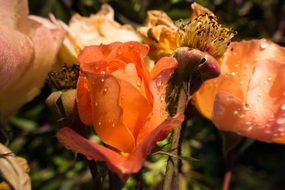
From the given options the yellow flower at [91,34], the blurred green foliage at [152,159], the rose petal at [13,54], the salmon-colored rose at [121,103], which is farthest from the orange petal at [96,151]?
the blurred green foliage at [152,159]

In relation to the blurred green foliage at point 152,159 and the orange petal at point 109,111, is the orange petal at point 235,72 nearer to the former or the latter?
the orange petal at point 109,111

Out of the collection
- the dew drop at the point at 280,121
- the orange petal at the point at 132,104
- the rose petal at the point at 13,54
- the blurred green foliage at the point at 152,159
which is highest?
the orange petal at the point at 132,104

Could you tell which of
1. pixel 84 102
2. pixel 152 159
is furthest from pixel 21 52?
pixel 152 159

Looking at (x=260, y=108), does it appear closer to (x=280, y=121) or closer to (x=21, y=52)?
(x=280, y=121)

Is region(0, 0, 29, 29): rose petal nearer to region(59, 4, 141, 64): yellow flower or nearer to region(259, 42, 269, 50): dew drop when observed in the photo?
region(59, 4, 141, 64): yellow flower

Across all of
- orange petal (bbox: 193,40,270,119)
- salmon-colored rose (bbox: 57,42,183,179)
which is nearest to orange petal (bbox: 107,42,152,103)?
salmon-colored rose (bbox: 57,42,183,179)
